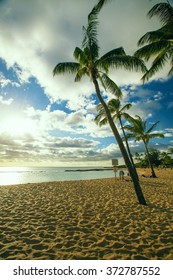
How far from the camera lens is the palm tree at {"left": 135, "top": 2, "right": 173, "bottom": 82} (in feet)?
26.3

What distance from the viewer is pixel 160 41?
329 inches

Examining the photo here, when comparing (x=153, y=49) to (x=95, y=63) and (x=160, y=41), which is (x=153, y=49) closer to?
(x=160, y=41)

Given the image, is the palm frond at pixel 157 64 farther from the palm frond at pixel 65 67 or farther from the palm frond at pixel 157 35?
the palm frond at pixel 65 67

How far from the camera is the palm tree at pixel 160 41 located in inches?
315

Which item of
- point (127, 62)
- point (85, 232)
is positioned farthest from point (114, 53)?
point (85, 232)

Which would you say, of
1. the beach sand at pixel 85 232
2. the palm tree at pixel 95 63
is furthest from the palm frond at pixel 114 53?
the beach sand at pixel 85 232

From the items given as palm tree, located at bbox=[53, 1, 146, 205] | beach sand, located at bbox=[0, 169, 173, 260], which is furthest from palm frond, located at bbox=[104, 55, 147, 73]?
beach sand, located at bbox=[0, 169, 173, 260]

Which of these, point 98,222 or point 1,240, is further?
point 98,222

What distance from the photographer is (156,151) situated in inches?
2968

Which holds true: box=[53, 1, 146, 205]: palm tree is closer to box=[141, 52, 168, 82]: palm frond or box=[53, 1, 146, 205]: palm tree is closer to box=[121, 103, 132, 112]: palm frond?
box=[141, 52, 168, 82]: palm frond
